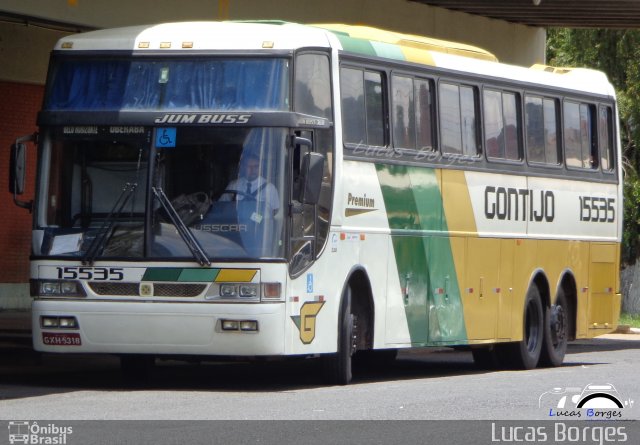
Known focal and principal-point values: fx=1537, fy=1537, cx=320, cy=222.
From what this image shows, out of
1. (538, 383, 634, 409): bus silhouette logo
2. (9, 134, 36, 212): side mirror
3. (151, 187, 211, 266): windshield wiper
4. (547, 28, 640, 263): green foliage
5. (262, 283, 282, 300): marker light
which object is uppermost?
(547, 28, 640, 263): green foliage

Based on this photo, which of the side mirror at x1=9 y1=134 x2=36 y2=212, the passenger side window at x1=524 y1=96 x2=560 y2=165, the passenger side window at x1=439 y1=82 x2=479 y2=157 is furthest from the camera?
the passenger side window at x1=524 y1=96 x2=560 y2=165

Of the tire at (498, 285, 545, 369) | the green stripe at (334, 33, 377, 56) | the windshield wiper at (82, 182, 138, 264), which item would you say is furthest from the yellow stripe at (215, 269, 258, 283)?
the tire at (498, 285, 545, 369)

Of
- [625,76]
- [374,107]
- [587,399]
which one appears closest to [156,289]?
[374,107]

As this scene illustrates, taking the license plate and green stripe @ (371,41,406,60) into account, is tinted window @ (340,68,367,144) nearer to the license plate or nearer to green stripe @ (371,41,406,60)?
green stripe @ (371,41,406,60)

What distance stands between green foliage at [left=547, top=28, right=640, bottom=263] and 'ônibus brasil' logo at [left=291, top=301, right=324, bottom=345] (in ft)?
69.7

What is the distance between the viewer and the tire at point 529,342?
19078mm

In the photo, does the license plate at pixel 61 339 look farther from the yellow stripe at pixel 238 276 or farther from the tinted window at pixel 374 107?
the tinted window at pixel 374 107

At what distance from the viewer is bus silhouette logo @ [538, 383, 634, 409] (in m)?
12.5

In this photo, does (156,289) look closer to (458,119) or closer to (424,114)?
(424,114)

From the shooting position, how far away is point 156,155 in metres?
14.3

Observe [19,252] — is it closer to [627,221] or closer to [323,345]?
[323,345]

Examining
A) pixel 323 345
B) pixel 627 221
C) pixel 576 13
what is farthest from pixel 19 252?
pixel 627 221

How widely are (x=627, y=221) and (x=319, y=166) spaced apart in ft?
74.3
